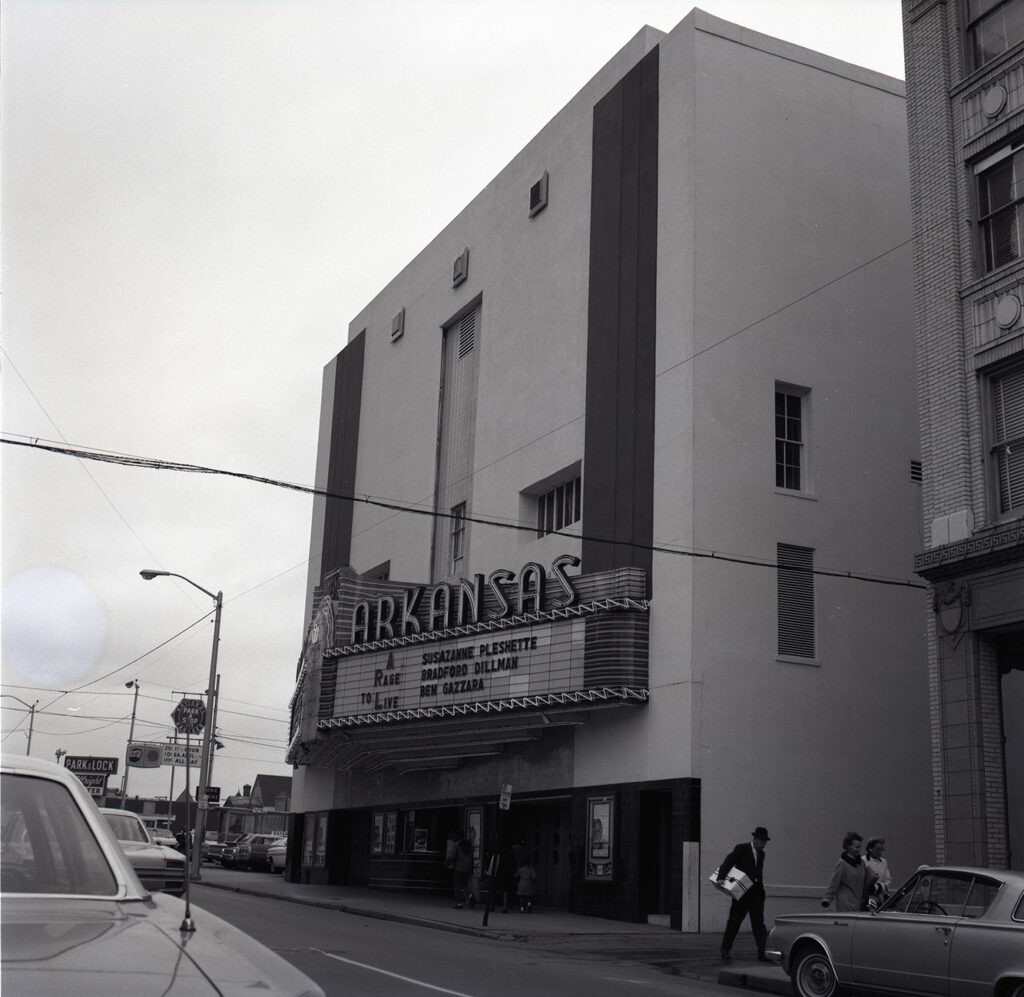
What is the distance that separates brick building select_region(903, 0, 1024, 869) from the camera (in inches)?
733

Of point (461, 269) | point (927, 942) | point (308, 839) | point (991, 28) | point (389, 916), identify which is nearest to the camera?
point (927, 942)

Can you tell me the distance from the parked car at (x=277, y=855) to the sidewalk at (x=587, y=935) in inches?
672

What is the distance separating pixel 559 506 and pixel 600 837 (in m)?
8.29

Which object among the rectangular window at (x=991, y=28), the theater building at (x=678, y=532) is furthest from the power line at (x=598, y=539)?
the rectangular window at (x=991, y=28)

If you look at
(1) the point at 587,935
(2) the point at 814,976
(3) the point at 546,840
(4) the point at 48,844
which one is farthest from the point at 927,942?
(3) the point at 546,840

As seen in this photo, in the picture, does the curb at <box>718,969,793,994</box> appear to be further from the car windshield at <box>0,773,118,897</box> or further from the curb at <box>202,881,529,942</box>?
the car windshield at <box>0,773,118,897</box>

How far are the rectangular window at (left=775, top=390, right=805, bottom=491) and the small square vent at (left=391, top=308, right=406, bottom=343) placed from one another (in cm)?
1636

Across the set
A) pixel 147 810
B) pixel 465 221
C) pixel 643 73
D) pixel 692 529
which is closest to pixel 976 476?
pixel 692 529

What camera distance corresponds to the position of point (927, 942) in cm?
1180

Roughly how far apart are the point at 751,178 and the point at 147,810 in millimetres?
98855

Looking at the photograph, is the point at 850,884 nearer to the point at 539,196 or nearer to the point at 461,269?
the point at 539,196

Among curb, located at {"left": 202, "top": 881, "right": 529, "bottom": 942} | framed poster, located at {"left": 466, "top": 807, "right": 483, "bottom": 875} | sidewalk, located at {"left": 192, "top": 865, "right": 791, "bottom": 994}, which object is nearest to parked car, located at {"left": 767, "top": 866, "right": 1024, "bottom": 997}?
sidewalk, located at {"left": 192, "top": 865, "right": 791, "bottom": 994}

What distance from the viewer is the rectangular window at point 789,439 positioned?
2720cm

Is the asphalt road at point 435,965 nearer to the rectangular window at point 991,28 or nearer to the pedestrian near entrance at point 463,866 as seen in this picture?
the pedestrian near entrance at point 463,866
